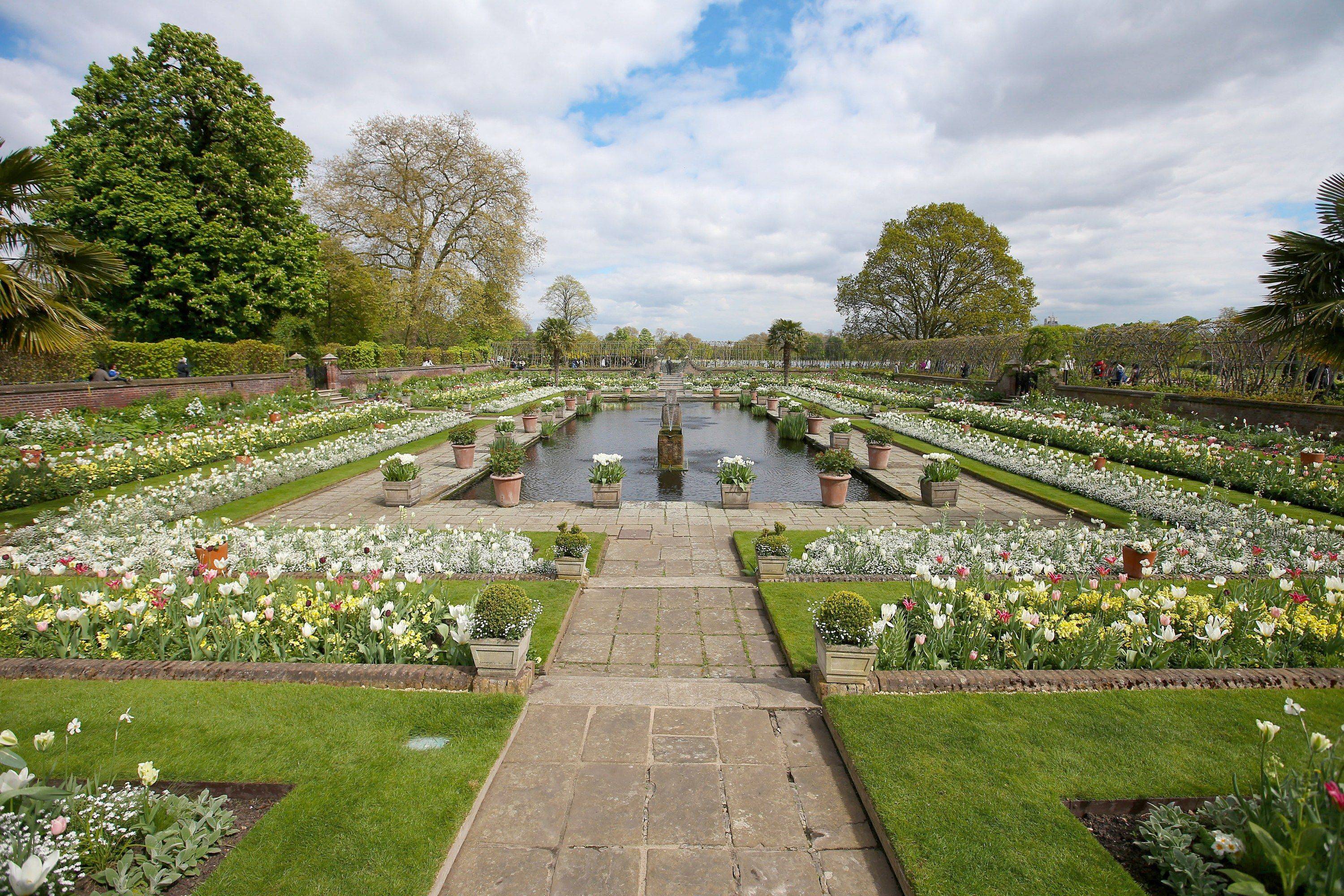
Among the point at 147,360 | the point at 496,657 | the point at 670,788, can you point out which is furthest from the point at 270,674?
the point at 147,360

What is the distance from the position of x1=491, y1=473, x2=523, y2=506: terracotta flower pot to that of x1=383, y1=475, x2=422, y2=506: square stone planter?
54.6 inches

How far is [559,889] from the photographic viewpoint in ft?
8.32

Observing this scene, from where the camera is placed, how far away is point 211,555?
5555mm

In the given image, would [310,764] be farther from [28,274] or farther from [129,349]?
[129,349]

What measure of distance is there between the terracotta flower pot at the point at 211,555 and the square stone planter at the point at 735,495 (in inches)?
258

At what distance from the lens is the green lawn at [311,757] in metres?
2.60

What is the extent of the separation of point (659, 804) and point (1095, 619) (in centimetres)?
357

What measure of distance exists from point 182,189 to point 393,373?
413 inches

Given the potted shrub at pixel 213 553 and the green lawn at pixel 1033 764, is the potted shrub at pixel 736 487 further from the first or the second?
the potted shrub at pixel 213 553

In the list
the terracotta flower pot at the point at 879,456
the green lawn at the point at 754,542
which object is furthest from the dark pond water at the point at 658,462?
the green lawn at the point at 754,542

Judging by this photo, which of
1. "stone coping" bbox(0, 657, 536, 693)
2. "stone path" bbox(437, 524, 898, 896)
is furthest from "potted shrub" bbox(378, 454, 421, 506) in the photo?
"stone path" bbox(437, 524, 898, 896)

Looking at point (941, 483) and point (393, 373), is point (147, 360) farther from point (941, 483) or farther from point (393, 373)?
point (941, 483)

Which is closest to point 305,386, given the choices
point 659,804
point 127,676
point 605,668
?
point 127,676

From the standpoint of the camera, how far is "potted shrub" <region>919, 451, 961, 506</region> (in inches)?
375
